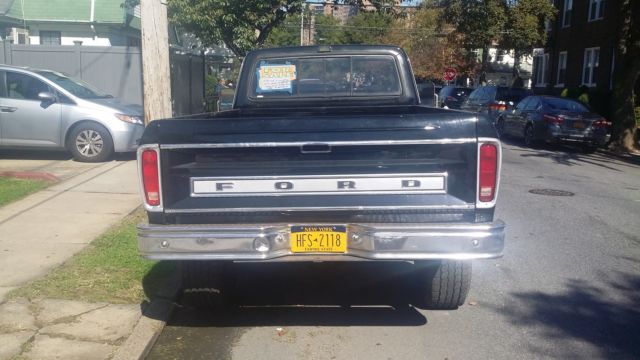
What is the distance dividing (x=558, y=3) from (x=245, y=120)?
32352 mm

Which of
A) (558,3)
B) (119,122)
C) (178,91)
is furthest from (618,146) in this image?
(558,3)

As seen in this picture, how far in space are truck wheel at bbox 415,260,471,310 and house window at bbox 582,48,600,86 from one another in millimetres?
25372

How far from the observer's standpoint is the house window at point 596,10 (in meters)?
28.0

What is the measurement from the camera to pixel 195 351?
190 inches

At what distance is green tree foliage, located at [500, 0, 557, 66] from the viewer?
33.0 metres

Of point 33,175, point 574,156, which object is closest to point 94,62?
point 33,175

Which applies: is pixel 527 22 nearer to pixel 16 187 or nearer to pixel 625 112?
pixel 625 112

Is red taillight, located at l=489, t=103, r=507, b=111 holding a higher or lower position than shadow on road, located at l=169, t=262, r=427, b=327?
higher

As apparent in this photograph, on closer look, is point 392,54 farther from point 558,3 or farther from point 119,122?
point 558,3

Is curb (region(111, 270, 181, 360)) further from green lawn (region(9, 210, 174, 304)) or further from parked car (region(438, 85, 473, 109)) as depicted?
parked car (region(438, 85, 473, 109))

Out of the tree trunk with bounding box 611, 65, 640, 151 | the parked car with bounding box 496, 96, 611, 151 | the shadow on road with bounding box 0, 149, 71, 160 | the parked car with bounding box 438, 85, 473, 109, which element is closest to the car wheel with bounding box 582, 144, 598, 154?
the parked car with bounding box 496, 96, 611, 151

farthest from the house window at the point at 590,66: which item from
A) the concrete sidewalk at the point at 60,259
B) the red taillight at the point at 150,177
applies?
the red taillight at the point at 150,177

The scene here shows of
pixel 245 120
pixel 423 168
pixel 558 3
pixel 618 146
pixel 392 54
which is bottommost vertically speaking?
pixel 618 146

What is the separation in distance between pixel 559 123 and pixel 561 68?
15.7m
